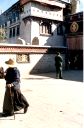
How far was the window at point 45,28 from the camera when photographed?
2806 centimetres

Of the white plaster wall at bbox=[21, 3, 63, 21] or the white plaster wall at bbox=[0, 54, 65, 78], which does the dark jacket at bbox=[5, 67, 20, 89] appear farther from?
the white plaster wall at bbox=[21, 3, 63, 21]

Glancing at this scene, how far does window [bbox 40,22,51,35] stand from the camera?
2806cm

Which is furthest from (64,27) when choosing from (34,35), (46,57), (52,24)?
(46,57)

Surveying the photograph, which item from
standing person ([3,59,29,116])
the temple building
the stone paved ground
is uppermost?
the temple building

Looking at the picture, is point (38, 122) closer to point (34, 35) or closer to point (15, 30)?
point (34, 35)

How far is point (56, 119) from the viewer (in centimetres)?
695

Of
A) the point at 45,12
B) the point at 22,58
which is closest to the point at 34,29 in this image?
the point at 45,12

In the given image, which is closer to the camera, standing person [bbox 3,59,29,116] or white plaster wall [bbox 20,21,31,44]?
standing person [bbox 3,59,29,116]

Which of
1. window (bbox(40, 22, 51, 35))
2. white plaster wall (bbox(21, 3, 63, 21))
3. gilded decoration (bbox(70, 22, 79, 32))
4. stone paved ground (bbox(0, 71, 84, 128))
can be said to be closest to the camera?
stone paved ground (bbox(0, 71, 84, 128))

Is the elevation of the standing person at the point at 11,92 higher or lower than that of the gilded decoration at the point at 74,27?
lower

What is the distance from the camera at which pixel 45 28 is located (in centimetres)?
2831

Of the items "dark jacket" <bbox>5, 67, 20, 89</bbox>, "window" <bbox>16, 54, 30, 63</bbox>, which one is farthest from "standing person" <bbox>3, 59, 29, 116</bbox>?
"window" <bbox>16, 54, 30, 63</bbox>

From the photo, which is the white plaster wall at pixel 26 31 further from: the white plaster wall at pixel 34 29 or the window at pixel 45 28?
the window at pixel 45 28

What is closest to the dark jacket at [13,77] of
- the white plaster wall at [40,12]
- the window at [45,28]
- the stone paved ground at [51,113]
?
the stone paved ground at [51,113]
